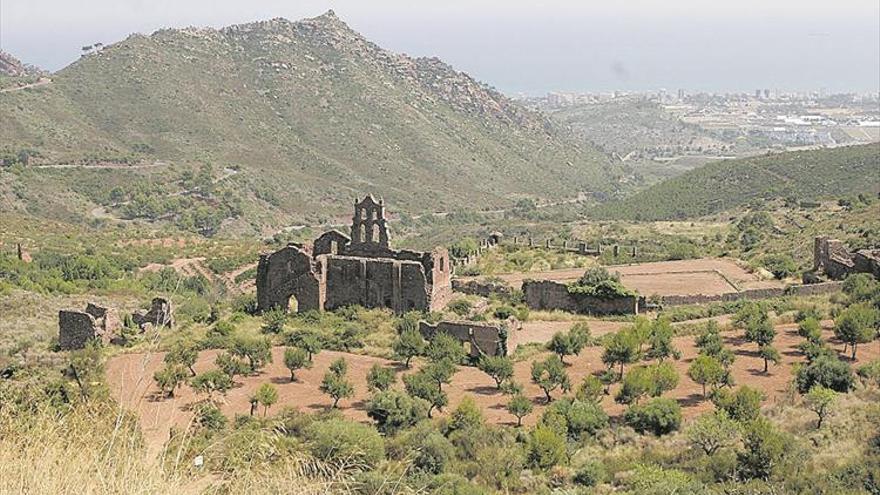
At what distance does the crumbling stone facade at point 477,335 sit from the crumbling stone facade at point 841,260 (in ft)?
49.9

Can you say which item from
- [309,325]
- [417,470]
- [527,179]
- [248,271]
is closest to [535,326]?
[309,325]

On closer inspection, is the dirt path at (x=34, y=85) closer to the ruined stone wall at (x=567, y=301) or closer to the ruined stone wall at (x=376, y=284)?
the ruined stone wall at (x=376, y=284)

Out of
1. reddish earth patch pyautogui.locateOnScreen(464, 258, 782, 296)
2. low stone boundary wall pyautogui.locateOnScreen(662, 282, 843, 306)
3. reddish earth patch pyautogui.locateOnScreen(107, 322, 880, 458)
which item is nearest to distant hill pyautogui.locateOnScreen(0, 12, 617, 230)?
reddish earth patch pyautogui.locateOnScreen(464, 258, 782, 296)

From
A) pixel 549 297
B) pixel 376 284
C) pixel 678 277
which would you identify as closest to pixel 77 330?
pixel 376 284

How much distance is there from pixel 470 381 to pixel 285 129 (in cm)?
8762

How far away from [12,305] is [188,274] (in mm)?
14813

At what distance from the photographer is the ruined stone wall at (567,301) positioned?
112 ft

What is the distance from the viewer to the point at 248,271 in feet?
171

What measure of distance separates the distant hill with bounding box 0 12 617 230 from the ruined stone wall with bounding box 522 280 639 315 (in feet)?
168

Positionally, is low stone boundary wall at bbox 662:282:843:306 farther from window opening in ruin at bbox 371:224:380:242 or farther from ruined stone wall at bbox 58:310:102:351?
ruined stone wall at bbox 58:310:102:351

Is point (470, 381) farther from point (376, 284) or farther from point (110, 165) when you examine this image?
point (110, 165)

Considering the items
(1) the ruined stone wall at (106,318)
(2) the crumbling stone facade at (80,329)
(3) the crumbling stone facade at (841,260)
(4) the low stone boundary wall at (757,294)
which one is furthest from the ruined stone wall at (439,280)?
(3) the crumbling stone facade at (841,260)

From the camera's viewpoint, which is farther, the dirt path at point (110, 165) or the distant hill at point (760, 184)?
the dirt path at point (110, 165)

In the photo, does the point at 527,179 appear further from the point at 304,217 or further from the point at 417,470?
the point at 417,470
